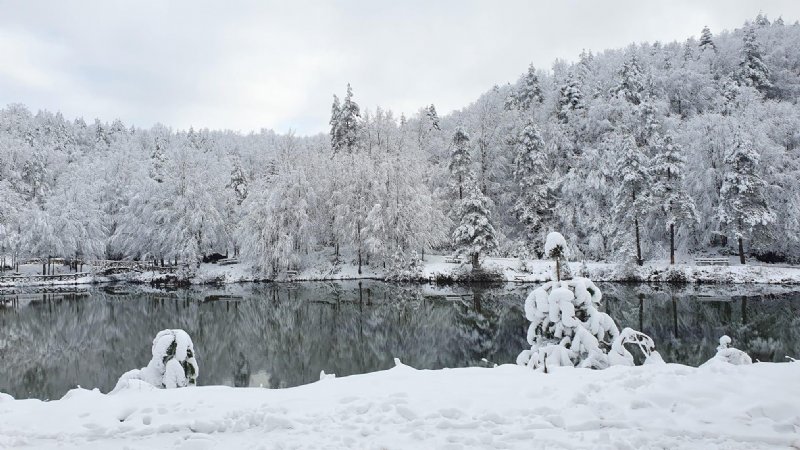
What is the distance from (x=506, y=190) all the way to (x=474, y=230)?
1039cm

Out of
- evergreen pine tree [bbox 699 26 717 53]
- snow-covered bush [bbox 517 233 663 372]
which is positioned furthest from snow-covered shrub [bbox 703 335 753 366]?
evergreen pine tree [bbox 699 26 717 53]

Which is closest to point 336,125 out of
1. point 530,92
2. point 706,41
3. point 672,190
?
point 530,92

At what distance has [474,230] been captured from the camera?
35.8m

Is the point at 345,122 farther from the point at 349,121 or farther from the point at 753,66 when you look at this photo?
the point at 753,66

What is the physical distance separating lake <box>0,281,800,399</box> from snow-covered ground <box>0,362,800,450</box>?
16.0ft

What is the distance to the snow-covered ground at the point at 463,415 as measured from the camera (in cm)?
494

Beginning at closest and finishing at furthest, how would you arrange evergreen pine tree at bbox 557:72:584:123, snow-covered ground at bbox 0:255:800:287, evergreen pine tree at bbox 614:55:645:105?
1. snow-covered ground at bbox 0:255:800:287
2. evergreen pine tree at bbox 614:55:645:105
3. evergreen pine tree at bbox 557:72:584:123

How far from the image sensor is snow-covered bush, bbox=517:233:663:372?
8141 mm

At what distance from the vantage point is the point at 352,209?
40.8m

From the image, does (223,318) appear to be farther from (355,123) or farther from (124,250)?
(355,123)

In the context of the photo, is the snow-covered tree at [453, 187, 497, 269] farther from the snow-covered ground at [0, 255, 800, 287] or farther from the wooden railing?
the wooden railing

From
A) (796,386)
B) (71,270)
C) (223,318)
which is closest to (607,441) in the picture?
(796,386)

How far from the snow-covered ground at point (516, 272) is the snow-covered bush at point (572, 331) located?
26263mm

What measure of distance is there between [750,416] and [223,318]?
24.4 m
